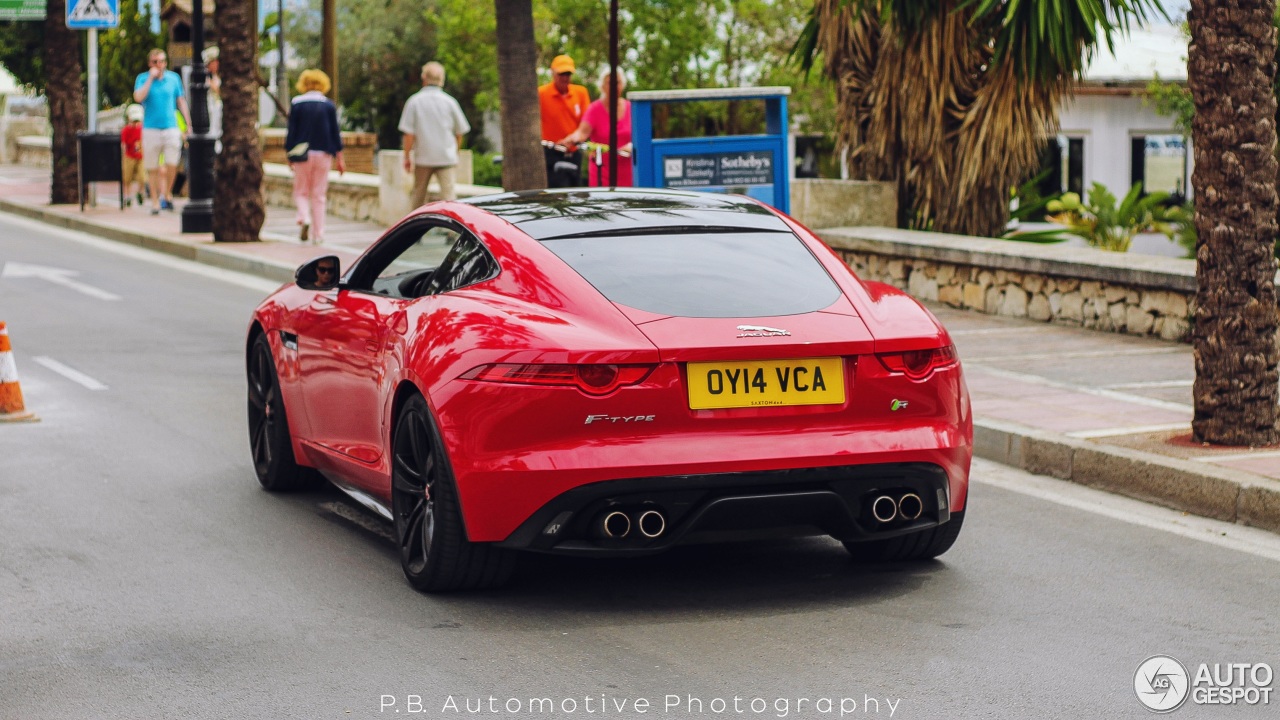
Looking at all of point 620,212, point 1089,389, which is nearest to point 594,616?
point 620,212

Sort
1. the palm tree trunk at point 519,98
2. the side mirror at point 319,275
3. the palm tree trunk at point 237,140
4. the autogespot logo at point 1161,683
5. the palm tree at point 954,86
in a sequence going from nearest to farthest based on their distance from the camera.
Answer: the autogespot logo at point 1161,683 < the side mirror at point 319,275 < the palm tree at point 954,86 < the palm tree trunk at point 519,98 < the palm tree trunk at point 237,140

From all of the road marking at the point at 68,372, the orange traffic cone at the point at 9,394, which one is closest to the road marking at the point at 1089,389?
the road marking at the point at 68,372

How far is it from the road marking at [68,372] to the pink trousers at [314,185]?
807 centimetres

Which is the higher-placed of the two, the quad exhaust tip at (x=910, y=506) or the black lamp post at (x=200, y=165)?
the black lamp post at (x=200, y=165)

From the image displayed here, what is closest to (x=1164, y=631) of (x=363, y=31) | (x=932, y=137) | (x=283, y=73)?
(x=932, y=137)

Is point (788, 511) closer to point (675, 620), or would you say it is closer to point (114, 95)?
point (675, 620)

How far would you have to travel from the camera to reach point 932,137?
15.8 meters

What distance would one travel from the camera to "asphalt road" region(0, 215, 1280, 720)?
4.82 meters

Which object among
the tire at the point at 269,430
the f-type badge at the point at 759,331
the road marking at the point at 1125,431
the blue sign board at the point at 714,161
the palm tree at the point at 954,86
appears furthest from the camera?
the blue sign board at the point at 714,161

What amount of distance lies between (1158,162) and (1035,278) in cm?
1986

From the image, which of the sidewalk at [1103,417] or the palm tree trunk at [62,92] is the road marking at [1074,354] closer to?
the sidewalk at [1103,417]

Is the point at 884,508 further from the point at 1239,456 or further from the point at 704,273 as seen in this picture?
the point at 1239,456

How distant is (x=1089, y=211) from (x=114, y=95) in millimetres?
31025

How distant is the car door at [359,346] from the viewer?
6406 mm
